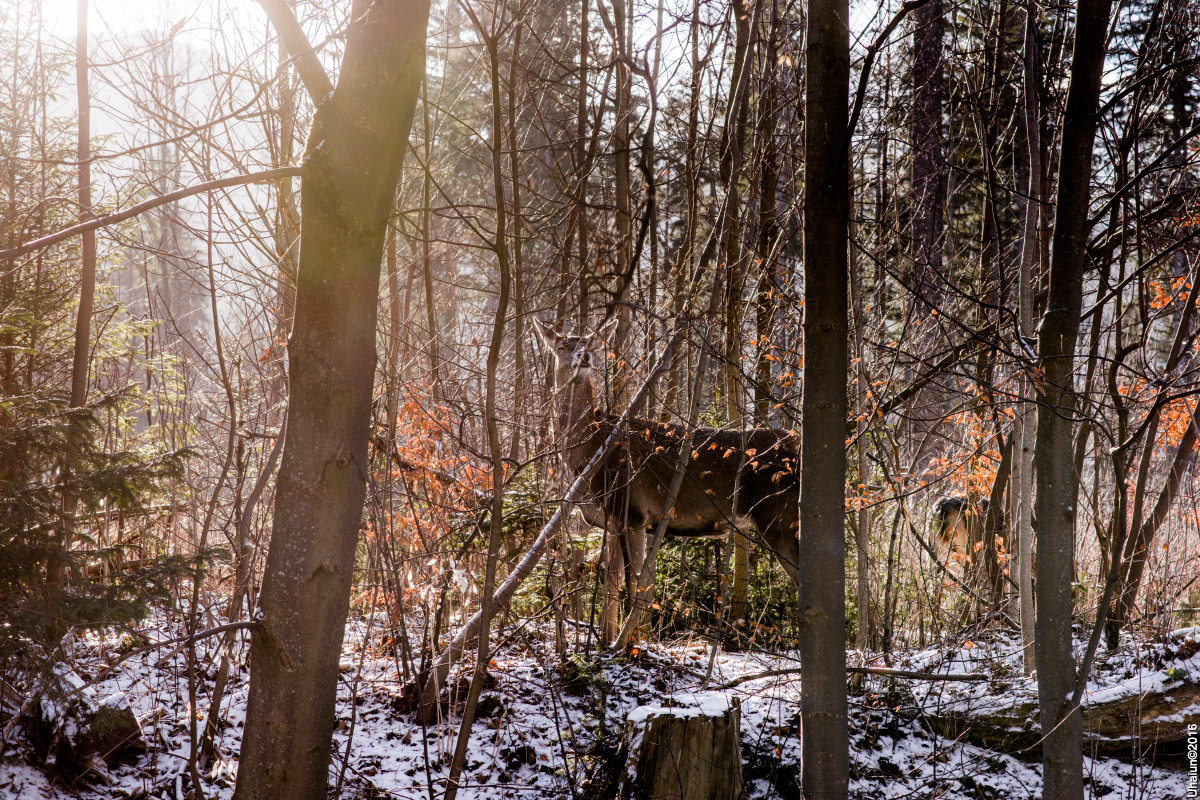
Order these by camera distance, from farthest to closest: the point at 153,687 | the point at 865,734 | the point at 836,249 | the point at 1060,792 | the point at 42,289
Result: the point at 42,289, the point at 865,734, the point at 153,687, the point at 1060,792, the point at 836,249

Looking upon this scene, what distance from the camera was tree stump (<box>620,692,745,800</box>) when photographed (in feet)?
13.6

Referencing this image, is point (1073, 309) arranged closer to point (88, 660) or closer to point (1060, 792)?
point (1060, 792)

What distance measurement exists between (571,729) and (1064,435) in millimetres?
2763

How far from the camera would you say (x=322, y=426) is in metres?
2.44

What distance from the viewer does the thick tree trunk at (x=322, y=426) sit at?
2.40 m

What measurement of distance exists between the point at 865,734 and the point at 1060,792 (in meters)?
2.29

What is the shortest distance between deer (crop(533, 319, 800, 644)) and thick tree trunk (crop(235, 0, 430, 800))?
11.4 ft

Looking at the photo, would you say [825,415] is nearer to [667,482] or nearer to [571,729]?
[571,729]

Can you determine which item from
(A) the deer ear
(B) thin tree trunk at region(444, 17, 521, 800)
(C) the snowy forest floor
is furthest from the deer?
(B) thin tree trunk at region(444, 17, 521, 800)

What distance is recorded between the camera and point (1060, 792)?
318 cm

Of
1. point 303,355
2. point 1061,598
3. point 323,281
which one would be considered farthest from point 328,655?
point 1061,598

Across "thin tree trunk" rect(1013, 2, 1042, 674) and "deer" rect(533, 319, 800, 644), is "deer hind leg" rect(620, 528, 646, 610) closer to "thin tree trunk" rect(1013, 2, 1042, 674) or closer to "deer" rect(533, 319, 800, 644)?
"deer" rect(533, 319, 800, 644)

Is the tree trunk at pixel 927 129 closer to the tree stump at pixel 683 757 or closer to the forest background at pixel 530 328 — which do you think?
the forest background at pixel 530 328

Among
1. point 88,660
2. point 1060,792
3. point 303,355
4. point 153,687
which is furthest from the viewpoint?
point 153,687
